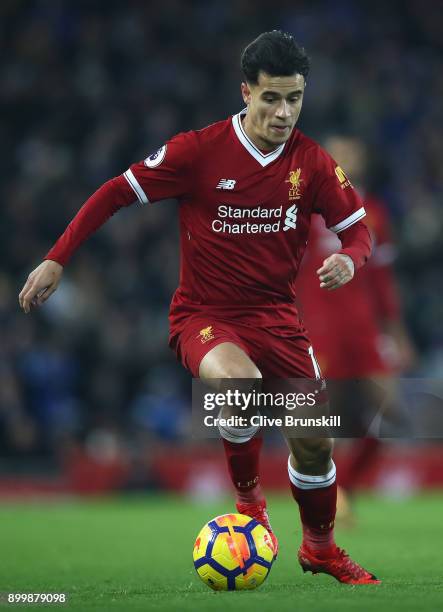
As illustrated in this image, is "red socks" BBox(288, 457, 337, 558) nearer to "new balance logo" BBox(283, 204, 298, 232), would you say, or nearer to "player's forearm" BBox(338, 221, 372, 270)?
"player's forearm" BBox(338, 221, 372, 270)

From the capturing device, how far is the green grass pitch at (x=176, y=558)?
4492mm

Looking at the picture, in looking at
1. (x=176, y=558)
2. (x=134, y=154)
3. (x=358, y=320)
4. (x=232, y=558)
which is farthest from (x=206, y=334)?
(x=134, y=154)

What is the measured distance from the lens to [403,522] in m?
8.73

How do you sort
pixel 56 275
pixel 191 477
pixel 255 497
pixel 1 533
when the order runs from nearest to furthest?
pixel 56 275, pixel 255 497, pixel 1 533, pixel 191 477

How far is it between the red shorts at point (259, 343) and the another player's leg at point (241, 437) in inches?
6.0

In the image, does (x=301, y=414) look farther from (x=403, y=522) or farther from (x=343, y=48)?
(x=343, y=48)

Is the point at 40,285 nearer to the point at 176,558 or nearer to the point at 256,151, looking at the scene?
the point at 256,151

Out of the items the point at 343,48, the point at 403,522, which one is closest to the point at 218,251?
the point at 403,522

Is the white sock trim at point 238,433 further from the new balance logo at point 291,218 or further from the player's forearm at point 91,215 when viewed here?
the player's forearm at point 91,215

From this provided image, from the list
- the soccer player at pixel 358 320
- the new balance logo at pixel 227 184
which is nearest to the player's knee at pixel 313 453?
the new balance logo at pixel 227 184

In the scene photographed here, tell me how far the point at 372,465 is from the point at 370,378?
0.63 m

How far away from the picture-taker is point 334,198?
17.6ft

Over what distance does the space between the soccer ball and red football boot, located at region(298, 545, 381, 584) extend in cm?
33

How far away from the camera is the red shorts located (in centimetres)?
525
